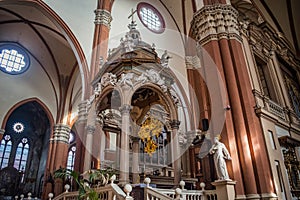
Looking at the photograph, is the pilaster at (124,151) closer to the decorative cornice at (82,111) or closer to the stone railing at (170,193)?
the stone railing at (170,193)

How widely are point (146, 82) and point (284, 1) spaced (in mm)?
11494

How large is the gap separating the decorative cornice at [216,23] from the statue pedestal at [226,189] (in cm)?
425

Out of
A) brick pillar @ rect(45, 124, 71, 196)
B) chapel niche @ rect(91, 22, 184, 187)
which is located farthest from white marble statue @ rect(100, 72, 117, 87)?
brick pillar @ rect(45, 124, 71, 196)

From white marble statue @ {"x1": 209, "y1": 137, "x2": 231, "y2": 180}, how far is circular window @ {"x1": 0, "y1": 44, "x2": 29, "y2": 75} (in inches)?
539

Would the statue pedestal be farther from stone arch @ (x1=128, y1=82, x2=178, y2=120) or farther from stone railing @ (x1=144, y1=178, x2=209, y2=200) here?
stone arch @ (x1=128, y1=82, x2=178, y2=120)

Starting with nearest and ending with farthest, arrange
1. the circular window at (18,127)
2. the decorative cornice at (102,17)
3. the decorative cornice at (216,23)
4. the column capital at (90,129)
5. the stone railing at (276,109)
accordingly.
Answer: the column capital at (90,129) < the decorative cornice at (216,23) < the stone railing at (276,109) < the decorative cornice at (102,17) < the circular window at (18,127)

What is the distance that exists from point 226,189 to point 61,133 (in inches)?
454

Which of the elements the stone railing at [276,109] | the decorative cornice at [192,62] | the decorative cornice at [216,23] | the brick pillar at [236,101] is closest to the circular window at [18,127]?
the decorative cornice at [192,62]

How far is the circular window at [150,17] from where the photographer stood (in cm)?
1523

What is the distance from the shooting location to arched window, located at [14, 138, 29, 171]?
18.0m

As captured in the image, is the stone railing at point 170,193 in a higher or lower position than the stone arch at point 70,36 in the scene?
lower

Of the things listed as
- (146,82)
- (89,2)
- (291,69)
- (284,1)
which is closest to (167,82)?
(146,82)

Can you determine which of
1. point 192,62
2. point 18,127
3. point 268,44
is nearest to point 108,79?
point 268,44

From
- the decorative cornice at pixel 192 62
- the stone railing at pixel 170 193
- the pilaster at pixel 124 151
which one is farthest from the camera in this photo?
the decorative cornice at pixel 192 62
